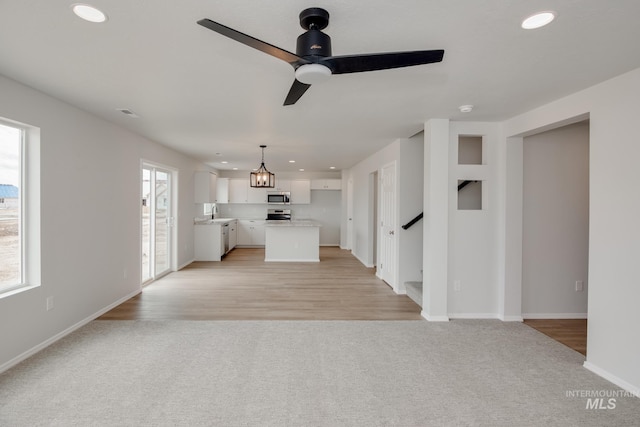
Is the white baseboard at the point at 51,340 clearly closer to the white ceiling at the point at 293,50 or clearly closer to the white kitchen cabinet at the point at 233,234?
the white ceiling at the point at 293,50

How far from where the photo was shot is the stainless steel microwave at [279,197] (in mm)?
9578

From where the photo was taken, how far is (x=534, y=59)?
218cm

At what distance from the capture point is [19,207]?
113 inches

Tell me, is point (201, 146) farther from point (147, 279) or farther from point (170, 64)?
point (170, 64)

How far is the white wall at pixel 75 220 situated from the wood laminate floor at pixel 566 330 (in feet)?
16.7

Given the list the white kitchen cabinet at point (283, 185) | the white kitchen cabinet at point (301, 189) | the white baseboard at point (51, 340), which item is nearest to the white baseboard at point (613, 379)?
the white baseboard at point (51, 340)

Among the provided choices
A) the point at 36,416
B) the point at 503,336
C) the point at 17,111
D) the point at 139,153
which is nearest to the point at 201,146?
the point at 139,153

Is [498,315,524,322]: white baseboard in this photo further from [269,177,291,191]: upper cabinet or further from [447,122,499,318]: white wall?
[269,177,291,191]: upper cabinet

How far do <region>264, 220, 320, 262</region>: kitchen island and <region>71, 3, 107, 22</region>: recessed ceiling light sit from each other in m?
6.06

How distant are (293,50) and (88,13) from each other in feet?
3.69

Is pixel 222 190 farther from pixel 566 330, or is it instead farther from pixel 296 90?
pixel 566 330

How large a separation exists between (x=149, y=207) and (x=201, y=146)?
1.37 metres

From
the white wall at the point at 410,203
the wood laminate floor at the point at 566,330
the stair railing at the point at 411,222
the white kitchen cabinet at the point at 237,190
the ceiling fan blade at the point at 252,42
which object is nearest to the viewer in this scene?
the ceiling fan blade at the point at 252,42

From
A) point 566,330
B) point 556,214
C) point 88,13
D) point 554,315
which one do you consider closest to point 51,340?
point 88,13
